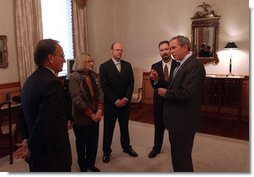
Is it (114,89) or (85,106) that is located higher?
(114,89)

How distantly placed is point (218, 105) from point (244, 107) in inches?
20.9

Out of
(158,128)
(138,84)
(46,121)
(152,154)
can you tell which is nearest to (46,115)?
(46,121)

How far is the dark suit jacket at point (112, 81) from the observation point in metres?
2.98

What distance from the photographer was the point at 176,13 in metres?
5.67

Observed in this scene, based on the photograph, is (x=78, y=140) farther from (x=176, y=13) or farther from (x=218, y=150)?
(x=176, y=13)

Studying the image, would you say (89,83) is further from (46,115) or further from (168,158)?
(168,158)

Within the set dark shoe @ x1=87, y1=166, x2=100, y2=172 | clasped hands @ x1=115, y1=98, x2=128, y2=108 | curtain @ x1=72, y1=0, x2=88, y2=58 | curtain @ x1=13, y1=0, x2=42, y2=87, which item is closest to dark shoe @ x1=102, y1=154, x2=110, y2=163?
dark shoe @ x1=87, y1=166, x2=100, y2=172

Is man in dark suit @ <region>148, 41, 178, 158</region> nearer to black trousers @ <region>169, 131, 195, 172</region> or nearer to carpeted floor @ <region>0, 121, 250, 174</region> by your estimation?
carpeted floor @ <region>0, 121, 250, 174</region>

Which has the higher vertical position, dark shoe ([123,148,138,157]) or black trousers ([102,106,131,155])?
black trousers ([102,106,131,155])

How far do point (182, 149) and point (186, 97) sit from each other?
0.44 meters

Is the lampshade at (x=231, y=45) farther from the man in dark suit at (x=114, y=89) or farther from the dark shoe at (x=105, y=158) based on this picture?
the dark shoe at (x=105, y=158)

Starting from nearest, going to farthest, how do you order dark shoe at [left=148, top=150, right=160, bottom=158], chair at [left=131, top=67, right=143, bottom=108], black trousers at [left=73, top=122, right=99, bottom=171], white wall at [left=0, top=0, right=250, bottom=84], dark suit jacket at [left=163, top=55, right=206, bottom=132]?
dark suit jacket at [left=163, top=55, right=206, bottom=132]
black trousers at [left=73, top=122, right=99, bottom=171]
dark shoe at [left=148, top=150, right=160, bottom=158]
white wall at [left=0, top=0, right=250, bottom=84]
chair at [left=131, top=67, right=143, bottom=108]

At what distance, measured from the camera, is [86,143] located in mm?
2633

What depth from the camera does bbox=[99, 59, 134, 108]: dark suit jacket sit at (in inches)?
117
